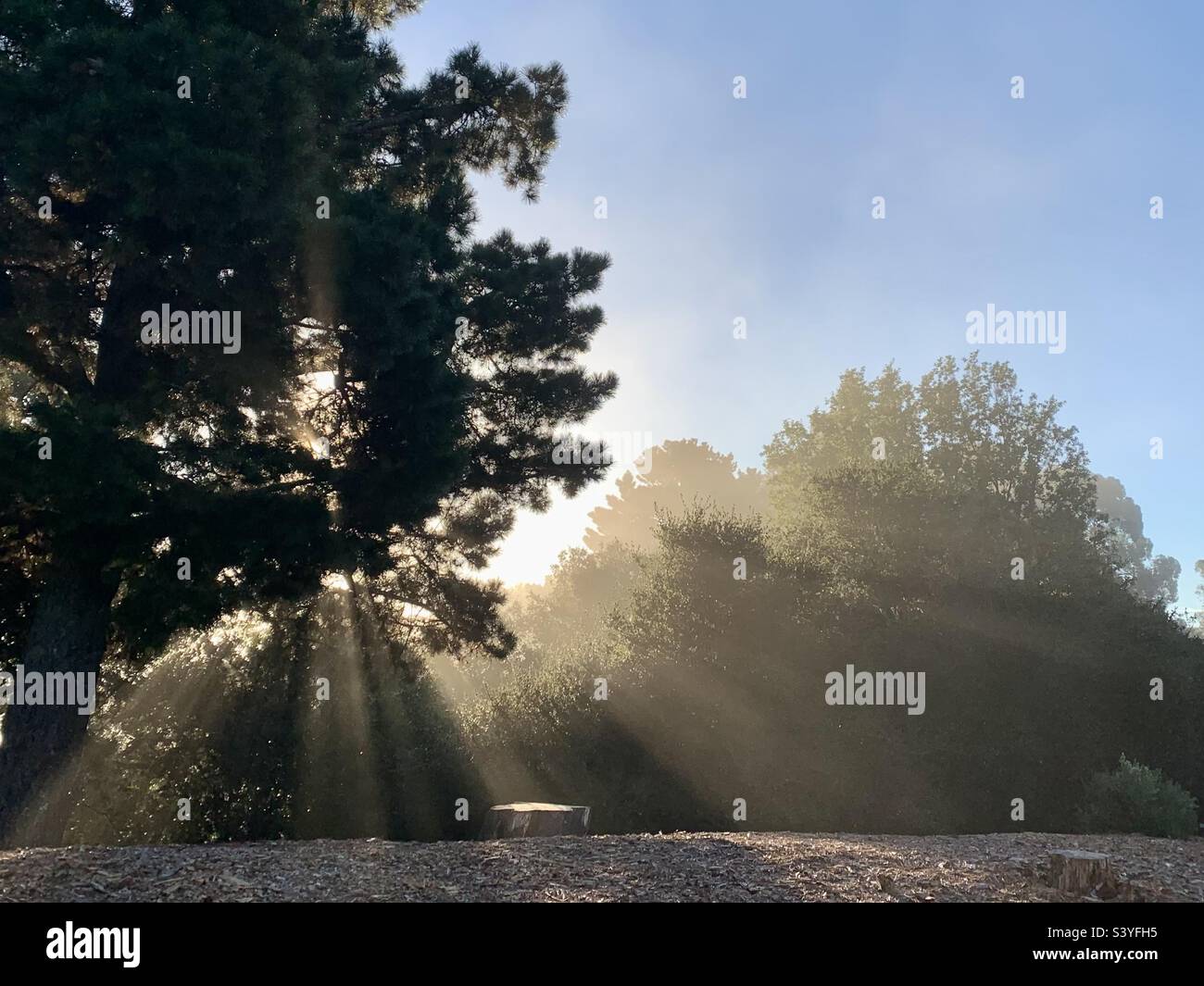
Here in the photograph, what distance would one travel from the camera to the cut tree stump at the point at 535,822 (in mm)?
11039

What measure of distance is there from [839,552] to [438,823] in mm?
12530

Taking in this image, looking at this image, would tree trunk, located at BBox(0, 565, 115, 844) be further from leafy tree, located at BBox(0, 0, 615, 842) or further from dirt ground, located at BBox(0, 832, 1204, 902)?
dirt ground, located at BBox(0, 832, 1204, 902)

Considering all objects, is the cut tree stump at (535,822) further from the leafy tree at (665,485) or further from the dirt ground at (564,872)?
the leafy tree at (665,485)

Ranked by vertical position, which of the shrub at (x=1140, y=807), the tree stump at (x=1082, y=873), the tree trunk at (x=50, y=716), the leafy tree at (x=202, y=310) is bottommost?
the shrub at (x=1140, y=807)

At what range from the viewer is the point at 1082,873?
24.0 feet

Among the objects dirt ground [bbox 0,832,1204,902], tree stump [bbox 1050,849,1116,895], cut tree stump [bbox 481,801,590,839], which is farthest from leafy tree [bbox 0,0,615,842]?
tree stump [bbox 1050,849,1116,895]

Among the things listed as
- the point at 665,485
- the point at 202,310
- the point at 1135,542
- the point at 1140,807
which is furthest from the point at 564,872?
the point at 1135,542

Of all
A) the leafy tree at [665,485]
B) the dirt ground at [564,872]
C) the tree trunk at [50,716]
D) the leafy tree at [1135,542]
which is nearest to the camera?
the dirt ground at [564,872]

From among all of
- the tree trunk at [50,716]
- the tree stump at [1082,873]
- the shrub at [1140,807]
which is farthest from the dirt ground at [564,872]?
the shrub at [1140,807]

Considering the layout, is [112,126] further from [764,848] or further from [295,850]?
[764,848]

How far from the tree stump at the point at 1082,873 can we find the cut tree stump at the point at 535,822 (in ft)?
19.5

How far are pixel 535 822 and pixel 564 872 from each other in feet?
13.4

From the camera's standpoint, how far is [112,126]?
8938mm
